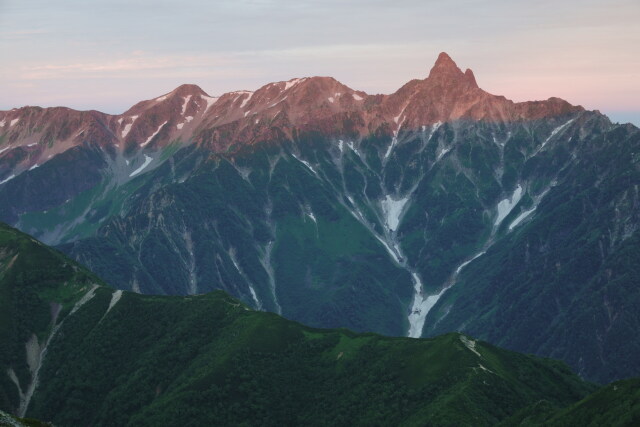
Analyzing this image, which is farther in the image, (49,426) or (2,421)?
(49,426)

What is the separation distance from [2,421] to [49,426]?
23352 millimetres

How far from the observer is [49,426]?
191125mm

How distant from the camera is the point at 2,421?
6634 inches
